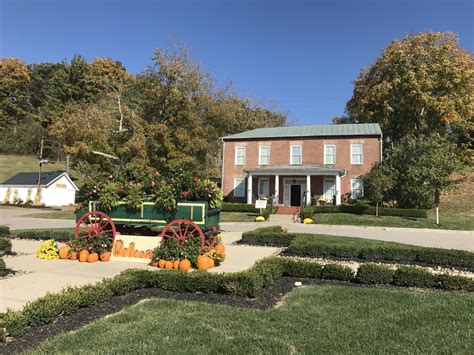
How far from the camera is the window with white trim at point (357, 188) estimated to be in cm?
3045

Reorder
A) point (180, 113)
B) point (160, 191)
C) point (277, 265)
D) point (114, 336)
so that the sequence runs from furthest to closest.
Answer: point (180, 113)
point (160, 191)
point (277, 265)
point (114, 336)

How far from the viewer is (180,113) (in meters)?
32.6

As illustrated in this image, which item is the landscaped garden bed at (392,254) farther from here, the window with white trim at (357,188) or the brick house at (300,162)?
the window with white trim at (357,188)

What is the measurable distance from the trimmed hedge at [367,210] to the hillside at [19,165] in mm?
44443

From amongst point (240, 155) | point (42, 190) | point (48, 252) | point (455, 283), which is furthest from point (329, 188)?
point (42, 190)

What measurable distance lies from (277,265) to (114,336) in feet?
12.7

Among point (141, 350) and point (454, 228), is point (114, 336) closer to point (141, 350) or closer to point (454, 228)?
point (141, 350)

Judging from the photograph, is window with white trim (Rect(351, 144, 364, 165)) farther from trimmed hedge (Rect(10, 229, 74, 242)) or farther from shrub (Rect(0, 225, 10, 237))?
shrub (Rect(0, 225, 10, 237))

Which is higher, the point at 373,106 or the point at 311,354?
the point at 373,106

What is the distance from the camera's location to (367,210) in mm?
25047

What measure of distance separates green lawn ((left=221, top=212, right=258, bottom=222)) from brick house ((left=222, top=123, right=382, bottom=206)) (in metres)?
4.26

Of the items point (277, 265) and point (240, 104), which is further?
point (240, 104)

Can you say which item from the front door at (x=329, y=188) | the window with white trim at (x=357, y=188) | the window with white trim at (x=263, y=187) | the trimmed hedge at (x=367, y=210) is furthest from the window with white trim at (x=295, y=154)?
the trimmed hedge at (x=367, y=210)

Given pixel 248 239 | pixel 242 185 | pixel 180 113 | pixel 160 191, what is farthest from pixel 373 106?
pixel 160 191
